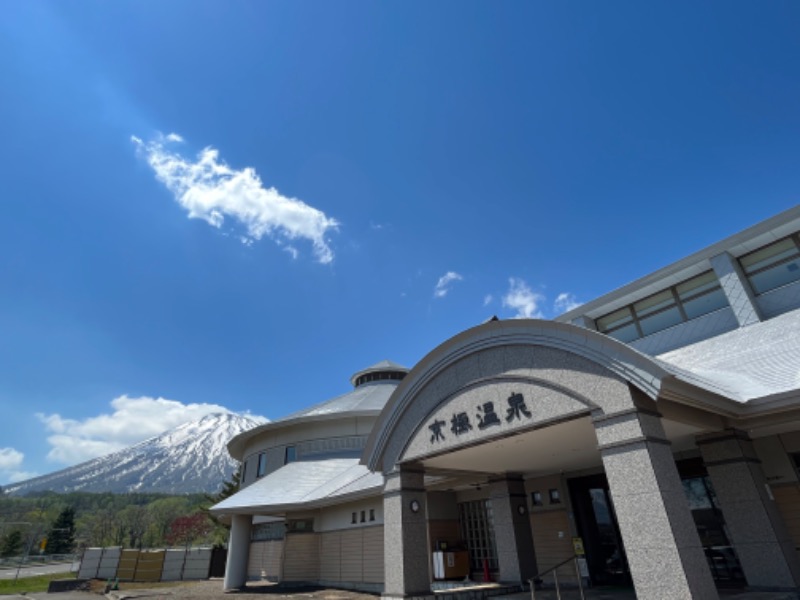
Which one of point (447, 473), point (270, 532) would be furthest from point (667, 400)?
point (270, 532)

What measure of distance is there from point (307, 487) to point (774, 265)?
1795cm

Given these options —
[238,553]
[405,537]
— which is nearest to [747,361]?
[405,537]

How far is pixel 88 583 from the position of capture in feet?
79.3

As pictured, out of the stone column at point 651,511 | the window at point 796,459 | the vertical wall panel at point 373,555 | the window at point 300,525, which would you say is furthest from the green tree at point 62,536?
the window at point 796,459

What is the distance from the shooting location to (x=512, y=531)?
12.3 metres

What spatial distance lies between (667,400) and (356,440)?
18.3 m

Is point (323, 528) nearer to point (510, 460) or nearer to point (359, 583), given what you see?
point (359, 583)

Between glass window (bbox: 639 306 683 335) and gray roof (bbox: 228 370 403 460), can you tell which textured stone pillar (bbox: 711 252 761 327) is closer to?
glass window (bbox: 639 306 683 335)

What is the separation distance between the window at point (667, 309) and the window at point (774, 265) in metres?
0.88

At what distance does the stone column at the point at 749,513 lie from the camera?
311 inches

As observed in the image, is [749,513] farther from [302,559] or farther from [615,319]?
[302,559]

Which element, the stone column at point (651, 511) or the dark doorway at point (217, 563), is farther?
the dark doorway at point (217, 563)

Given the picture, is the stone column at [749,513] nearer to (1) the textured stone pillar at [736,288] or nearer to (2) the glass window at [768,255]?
(1) the textured stone pillar at [736,288]

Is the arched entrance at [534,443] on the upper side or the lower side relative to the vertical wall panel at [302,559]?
upper
